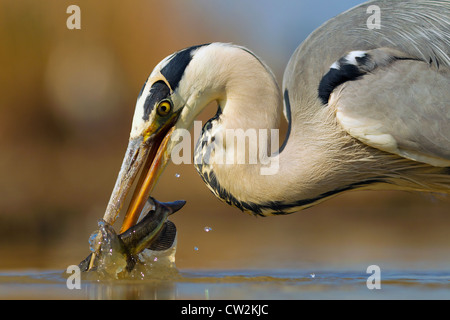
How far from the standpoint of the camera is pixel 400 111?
389 cm

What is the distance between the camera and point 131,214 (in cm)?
419

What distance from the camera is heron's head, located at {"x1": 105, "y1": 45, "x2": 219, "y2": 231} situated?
13.3 ft

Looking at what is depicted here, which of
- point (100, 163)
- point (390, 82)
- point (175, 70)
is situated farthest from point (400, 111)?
point (100, 163)

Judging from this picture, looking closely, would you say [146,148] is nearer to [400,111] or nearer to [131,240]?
[131,240]

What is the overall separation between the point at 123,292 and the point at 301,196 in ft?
3.60

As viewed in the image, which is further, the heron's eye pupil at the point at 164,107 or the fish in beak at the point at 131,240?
the heron's eye pupil at the point at 164,107

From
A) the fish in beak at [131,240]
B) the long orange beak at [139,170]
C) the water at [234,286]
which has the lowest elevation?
the water at [234,286]

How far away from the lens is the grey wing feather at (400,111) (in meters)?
3.87

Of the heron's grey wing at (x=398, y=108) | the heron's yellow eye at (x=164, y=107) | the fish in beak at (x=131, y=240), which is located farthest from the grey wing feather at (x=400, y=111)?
the fish in beak at (x=131, y=240)

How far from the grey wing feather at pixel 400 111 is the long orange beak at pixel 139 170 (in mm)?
977

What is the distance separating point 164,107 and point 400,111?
1.26 meters

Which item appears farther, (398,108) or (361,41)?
(361,41)

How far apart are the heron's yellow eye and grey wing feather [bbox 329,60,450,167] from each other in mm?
888

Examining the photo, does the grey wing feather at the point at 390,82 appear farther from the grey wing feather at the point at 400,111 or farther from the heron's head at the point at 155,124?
the heron's head at the point at 155,124
